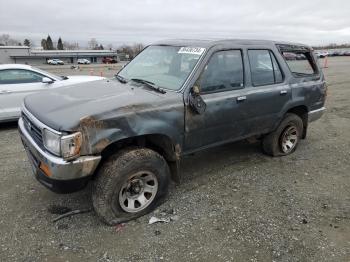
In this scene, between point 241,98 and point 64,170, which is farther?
point 241,98

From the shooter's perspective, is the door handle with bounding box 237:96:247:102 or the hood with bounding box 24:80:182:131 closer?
the hood with bounding box 24:80:182:131

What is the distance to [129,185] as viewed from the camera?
12.0ft

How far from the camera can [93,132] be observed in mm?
3160

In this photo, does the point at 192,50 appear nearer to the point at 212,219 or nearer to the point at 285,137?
the point at 212,219

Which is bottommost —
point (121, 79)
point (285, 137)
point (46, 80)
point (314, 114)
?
point (285, 137)

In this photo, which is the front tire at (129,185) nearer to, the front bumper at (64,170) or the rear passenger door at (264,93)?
the front bumper at (64,170)

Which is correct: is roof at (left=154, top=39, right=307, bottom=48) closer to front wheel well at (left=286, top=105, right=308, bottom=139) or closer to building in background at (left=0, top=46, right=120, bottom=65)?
front wheel well at (left=286, top=105, right=308, bottom=139)

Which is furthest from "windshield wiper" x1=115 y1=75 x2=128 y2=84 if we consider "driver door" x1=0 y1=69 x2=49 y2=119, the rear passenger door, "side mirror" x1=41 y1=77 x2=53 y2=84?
"driver door" x1=0 y1=69 x2=49 y2=119

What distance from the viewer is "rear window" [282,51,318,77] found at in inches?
211

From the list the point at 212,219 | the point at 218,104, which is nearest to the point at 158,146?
the point at 218,104

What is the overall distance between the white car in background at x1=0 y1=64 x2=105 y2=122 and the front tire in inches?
169

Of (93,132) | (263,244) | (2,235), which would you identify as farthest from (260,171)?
(2,235)

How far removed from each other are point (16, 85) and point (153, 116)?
17.3 ft

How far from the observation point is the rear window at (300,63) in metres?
5.35
